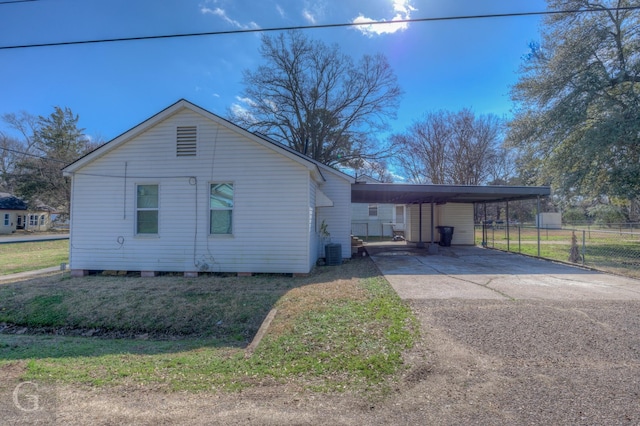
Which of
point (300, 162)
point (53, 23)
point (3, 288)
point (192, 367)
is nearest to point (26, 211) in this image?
point (3, 288)

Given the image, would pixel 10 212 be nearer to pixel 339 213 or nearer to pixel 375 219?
pixel 375 219

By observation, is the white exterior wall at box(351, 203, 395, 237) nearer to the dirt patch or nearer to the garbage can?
the garbage can

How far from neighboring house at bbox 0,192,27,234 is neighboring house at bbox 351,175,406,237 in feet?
116

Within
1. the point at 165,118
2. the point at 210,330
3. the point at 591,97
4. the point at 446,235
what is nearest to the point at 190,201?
the point at 165,118

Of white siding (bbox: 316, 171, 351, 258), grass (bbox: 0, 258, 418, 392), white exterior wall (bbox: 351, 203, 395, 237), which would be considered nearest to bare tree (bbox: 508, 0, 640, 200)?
white siding (bbox: 316, 171, 351, 258)

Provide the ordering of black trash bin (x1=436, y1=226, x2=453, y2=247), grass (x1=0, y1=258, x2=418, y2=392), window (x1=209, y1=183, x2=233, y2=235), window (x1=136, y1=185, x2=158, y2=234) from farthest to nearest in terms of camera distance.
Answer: black trash bin (x1=436, y1=226, x2=453, y2=247)
window (x1=136, y1=185, x2=158, y2=234)
window (x1=209, y1=183, x2=233, y2=235)
grass (x1=0, y1=258, x2=418, y2=392)

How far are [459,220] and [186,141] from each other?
14064mm

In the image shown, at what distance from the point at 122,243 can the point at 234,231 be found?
3.20 m

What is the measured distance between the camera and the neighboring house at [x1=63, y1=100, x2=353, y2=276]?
8445mm

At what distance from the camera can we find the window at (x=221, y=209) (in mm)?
8617

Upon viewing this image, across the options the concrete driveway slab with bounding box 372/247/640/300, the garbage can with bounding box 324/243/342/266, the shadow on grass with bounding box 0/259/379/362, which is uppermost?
the garbage can with bounding box 324/243/342/266

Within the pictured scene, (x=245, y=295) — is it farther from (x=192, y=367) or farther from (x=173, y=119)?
(x=173, y=119)

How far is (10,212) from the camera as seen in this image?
33.0 m

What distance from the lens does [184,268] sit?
8.62 m
